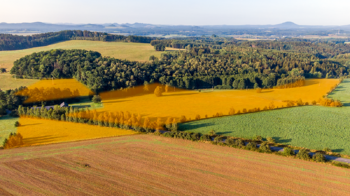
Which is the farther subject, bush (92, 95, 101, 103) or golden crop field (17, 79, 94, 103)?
bush (92, 95, 101, 103)

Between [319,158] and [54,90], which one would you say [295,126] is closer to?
[319,158]

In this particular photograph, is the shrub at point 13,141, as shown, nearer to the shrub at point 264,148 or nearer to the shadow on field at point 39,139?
the shadow on field at point 39,139

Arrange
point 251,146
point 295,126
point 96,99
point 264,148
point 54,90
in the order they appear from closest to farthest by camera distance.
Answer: point 264,148 < point 251,146 < point 295,126 < point 96,99 < point 54,90

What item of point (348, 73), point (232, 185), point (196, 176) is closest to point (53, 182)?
point (196, 176)

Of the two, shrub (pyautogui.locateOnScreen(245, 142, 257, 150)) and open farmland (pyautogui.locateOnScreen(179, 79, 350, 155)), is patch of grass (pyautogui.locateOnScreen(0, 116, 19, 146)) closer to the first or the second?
open farmland (pyautogui.locateOnScreen(179, 79, 350, 155))

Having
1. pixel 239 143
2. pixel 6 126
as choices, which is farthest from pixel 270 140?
pixel 6 126

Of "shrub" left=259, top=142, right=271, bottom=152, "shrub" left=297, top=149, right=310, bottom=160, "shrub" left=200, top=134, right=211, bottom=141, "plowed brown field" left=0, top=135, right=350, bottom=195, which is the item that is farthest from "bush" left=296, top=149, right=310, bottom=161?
"shrub" left=200, top=134, right=211, bottom=141

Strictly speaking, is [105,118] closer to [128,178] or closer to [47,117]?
[47,117]
